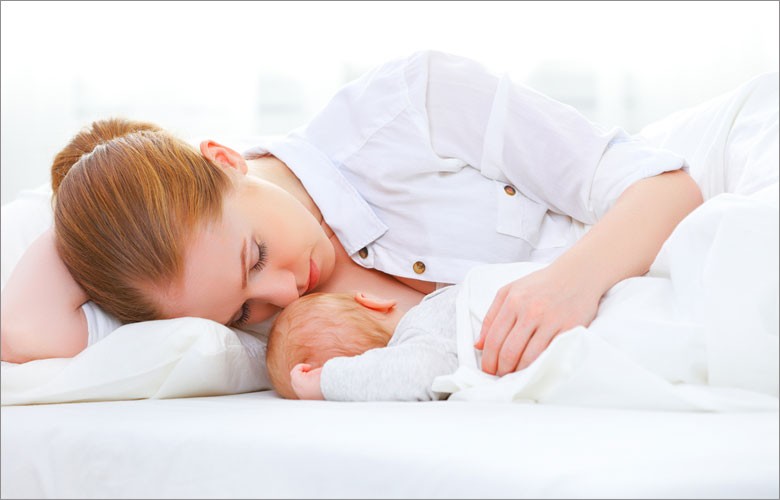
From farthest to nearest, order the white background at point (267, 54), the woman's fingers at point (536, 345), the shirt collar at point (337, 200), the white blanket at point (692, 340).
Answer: the white background at point (267, 54), the shirt collar at point (337, 200), the woman's fingers at point (536, 345), the white blanket at point (692, 340)

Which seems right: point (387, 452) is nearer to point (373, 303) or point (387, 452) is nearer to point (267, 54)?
point (373, 303)

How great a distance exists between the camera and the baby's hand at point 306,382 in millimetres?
985

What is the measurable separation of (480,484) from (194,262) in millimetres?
572

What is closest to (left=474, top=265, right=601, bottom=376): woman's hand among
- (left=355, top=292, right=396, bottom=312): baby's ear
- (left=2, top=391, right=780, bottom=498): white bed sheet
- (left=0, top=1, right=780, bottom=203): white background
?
(left=2, top=391, right=780, bottom=498): white bed sheet

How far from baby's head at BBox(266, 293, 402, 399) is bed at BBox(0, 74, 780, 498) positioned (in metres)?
0.07

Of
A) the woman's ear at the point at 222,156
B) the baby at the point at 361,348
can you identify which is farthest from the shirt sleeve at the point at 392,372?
the woman's ear at the point at 222,156

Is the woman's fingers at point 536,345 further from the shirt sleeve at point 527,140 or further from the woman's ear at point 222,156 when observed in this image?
the woman's ear at point 222,156

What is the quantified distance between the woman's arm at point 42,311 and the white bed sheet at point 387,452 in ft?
0.71

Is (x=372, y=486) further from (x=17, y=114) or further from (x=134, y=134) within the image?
(x=17, y=114)

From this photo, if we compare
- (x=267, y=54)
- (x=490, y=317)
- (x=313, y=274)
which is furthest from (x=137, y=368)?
(x=267, y=54)

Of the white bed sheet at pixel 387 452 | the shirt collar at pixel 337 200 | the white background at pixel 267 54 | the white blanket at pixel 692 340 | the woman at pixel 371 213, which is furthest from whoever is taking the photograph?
the white background at pixel 267 54

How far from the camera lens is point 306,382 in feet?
3.25

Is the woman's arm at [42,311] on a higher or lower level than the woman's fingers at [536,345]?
lower

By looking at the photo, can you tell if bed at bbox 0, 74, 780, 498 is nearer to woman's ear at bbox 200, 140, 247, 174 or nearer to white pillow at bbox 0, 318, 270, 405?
white pillow at bbox 0, 318, 270, 405
